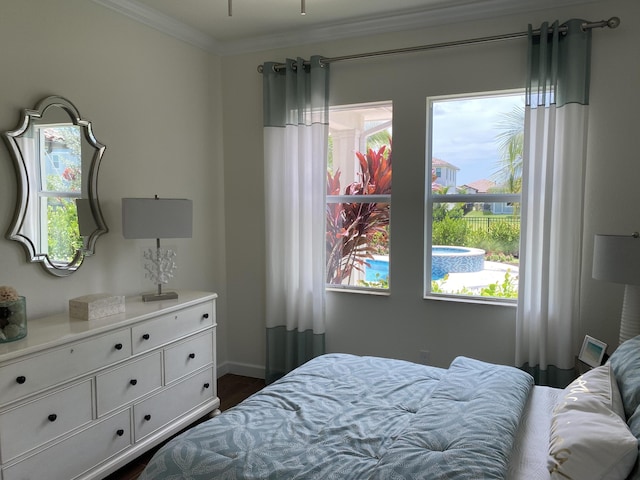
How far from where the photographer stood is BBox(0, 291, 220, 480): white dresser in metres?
2.08

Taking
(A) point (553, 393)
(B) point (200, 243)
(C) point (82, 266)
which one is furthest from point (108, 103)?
(A) point (553, 393)

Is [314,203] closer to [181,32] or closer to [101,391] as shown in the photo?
[181,32]

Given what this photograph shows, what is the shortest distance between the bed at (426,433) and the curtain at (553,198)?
951mm

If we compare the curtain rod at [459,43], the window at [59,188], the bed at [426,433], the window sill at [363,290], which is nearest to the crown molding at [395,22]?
the curtain rod at [459,43]

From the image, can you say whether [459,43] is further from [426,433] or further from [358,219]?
[426,433]

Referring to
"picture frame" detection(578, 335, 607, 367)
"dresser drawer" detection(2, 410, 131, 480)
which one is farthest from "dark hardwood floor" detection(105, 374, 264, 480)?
"picture frame" detection(578, 335, 607, 367)

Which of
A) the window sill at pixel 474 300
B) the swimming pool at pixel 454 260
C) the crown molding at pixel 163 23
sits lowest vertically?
the window sill at pixel 474 300

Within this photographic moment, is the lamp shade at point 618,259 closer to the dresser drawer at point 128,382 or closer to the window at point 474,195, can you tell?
the window at point 474,195

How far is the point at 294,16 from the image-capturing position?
3.42 m

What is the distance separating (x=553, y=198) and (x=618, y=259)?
68 cm

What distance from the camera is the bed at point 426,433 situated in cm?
142

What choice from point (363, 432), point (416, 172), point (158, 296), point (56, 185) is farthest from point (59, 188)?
point (416, 172)

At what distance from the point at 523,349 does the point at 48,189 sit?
3036mm

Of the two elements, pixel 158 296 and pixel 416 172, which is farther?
pixel 416 172
